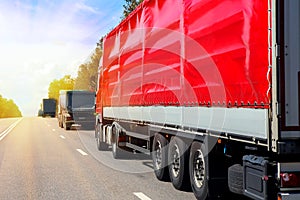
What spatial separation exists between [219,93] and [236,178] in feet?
3.78

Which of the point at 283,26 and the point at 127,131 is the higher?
Result: the point at 283,26

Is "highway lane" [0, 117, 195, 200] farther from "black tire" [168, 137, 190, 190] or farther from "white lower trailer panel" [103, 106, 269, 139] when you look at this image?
"white lower trailer panel" [103, 106, 269, 139]

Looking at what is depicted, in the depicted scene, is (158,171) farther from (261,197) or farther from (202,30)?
(261,197)

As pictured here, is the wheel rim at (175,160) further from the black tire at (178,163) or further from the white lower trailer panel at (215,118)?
the white lower trailer panel at (215,118)

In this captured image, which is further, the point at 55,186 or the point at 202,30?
the point at 55,186

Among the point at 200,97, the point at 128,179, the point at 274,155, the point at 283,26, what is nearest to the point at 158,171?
the point at 128,179

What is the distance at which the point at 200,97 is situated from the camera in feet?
21.2

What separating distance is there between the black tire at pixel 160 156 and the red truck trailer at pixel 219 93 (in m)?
0.02

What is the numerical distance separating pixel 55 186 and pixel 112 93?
16.1 ft

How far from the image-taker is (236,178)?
18.4 feet

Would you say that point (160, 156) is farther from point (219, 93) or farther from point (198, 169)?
point (219, 93)

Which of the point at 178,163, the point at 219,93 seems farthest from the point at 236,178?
the point at 178,163

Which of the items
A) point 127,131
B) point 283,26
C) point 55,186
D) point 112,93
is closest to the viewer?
point 283,26

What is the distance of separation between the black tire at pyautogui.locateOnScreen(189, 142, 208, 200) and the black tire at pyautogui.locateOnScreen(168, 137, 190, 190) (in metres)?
0.30
